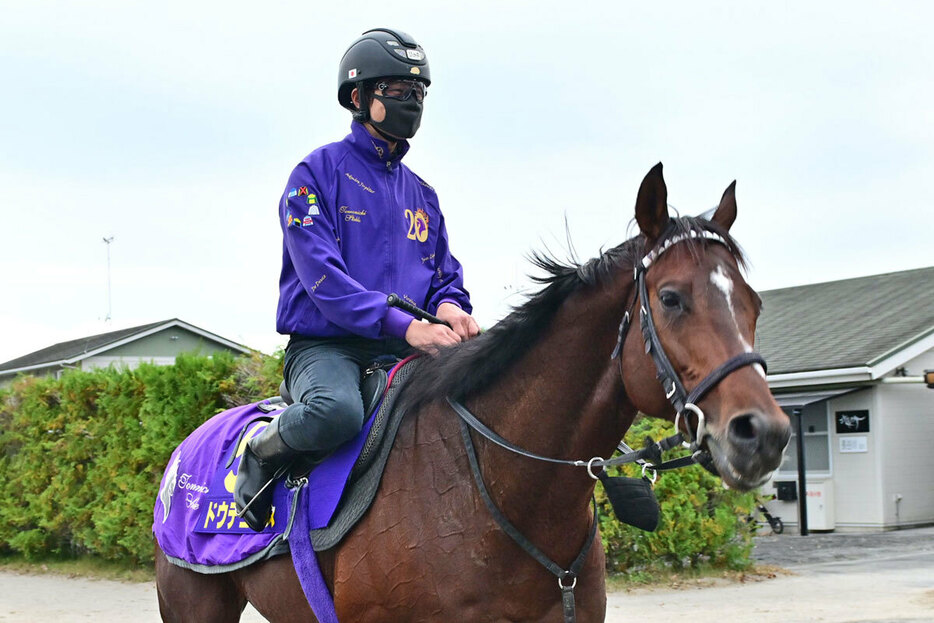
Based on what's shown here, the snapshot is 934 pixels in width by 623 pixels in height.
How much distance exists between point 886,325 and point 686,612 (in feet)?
41.2

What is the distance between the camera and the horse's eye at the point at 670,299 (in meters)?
2.70

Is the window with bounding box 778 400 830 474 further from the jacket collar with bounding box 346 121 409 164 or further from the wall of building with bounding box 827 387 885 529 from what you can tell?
the jacket collar with bounding box 346 121 409 164

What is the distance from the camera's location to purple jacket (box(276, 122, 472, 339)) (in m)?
3.50

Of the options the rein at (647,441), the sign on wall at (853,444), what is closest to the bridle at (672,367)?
the rein at (647,441)

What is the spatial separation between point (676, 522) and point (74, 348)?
25.5 metres

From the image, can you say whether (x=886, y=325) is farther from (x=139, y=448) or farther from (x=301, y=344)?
(x=301, y=344)

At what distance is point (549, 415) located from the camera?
3.10m

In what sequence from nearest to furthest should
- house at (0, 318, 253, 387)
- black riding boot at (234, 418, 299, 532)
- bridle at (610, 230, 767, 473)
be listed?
bridle at (610, 230, 767, 473) → black riding boot at (234, 418, 299, 532) → house at (0, 318, 253, 387)

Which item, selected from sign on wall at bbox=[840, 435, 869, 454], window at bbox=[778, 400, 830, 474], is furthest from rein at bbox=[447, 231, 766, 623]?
window at bbox=[778, 400, 830, 474]

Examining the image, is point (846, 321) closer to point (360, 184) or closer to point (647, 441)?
point (360, 184)

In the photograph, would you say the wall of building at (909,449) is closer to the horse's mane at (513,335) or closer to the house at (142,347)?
the horse's mane at (513,335)

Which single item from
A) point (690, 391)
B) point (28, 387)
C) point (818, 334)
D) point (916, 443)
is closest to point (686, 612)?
point (690, 391)

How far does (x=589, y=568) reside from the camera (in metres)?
3.14

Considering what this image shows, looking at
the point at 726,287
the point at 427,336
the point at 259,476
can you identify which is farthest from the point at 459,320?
the point at 726,287
